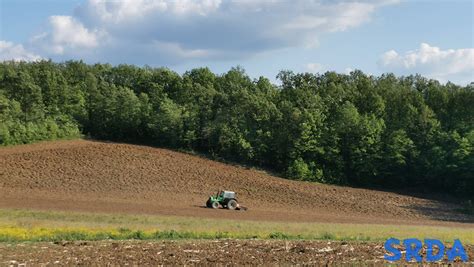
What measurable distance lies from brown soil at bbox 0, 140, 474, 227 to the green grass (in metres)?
8.51

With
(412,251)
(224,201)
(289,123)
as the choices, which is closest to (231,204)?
(224,201)

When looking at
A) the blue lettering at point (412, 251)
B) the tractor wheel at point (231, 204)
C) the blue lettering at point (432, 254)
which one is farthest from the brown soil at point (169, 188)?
the blue lettering at point (432, 254)

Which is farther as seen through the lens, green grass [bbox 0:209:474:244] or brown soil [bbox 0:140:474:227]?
brown soil [bbox 0:140:474:227]

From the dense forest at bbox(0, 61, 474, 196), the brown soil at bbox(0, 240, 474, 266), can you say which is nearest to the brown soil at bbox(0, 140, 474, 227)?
the dense forest at bbox(0, 61, 474, 196)

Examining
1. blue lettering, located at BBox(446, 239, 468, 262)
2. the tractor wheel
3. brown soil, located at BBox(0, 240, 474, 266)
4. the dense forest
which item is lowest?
the tractor wheel

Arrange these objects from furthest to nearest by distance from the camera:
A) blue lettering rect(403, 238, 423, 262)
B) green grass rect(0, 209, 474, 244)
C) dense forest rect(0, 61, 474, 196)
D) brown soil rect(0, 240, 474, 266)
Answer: dense forest rect(0, 61, 474, 196) < green grass rect(0, 209, 474, 244) < blue lettering rect(403, 238, 423, 262) < brown soil rect(0, 240, 474, 266)

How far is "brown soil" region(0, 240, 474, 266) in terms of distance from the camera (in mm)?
17969

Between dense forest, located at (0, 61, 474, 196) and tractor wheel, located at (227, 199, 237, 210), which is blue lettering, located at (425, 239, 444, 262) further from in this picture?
dense forest, located at (0, 61, 474, 196)

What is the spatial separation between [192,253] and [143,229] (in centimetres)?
1055

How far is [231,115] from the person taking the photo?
75812mm

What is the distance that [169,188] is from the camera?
6019cm

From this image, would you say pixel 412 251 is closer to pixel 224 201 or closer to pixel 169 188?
pixel 224 201

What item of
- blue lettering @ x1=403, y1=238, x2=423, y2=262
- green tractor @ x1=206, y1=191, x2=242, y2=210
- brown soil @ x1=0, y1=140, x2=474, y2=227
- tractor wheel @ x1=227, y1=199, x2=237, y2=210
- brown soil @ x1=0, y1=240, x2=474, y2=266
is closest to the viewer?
brown soil @ x1=0, y1=240, x2=474, y2=266

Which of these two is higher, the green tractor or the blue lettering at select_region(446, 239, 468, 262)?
the blue lettering at select_region(446, 239, 468, 262)
